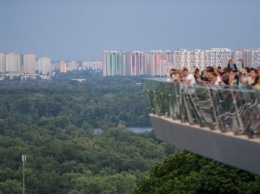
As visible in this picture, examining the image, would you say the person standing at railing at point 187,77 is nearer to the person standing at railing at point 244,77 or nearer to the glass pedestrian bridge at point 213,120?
the glass pedestrian bridge at point 213,120

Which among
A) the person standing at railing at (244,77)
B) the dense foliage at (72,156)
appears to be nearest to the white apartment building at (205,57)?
the dense foliage at (72,156)

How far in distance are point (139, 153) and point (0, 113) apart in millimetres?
69710

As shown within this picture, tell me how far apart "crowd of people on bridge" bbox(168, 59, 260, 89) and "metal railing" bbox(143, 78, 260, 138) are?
177 millimetres

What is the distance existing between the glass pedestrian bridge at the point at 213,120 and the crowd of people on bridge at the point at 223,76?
21cm

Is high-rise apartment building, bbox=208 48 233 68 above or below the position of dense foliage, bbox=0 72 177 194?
above

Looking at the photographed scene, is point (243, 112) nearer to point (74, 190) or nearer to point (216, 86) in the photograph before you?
point (216, 86)

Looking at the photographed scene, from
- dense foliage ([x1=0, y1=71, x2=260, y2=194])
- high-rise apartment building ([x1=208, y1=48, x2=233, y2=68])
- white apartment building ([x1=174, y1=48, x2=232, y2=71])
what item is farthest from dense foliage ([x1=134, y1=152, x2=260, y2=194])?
high-rise apartment building ([x1=208, y1=48, x2=233, y2=68])

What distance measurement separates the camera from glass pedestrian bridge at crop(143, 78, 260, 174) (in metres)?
14.5

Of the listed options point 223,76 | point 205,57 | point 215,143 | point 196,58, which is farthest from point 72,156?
point 215,143

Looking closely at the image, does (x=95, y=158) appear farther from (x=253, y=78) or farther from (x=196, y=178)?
(x=253, y=78)

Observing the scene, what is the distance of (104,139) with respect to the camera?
116 metres

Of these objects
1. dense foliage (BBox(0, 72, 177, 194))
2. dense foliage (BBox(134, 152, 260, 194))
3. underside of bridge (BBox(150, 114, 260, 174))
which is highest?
underside of bridge (BBox(150, 114, 260, 174))

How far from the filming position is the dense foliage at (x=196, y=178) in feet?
78.6

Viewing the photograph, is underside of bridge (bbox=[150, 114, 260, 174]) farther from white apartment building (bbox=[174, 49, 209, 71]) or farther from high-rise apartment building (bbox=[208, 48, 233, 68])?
white apartment building (bbox=[174, 49, 209, 71])
